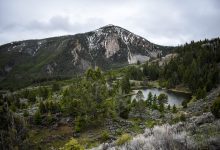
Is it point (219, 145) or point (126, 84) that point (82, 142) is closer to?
point (219, 145)

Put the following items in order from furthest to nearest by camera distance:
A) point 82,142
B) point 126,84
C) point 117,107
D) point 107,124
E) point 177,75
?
point 177,75 < point 126,84 < point 117,107 < point 107,124 < point 82,142

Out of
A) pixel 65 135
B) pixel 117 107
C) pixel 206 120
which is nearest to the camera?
pixel 206 120

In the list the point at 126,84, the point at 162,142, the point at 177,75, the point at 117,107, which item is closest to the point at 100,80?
the point at 117,107

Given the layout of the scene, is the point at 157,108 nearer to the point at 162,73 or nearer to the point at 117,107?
the point at 117,107

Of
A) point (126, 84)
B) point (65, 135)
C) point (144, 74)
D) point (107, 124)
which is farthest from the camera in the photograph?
point (144, 74)

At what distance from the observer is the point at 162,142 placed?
15336 millimetres

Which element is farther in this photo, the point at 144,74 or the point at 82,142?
the point at 144,74

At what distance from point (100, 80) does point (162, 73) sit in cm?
Answer: 11352

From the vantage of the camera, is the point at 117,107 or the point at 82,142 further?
the point at 117,107

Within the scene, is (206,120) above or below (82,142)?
above

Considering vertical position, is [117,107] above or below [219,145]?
below

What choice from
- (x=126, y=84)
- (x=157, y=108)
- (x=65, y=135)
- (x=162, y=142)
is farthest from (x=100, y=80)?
(x=126, y=84)

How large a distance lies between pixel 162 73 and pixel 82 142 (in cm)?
12805

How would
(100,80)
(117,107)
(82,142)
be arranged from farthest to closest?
(117,107), (100,80), (82,142)
